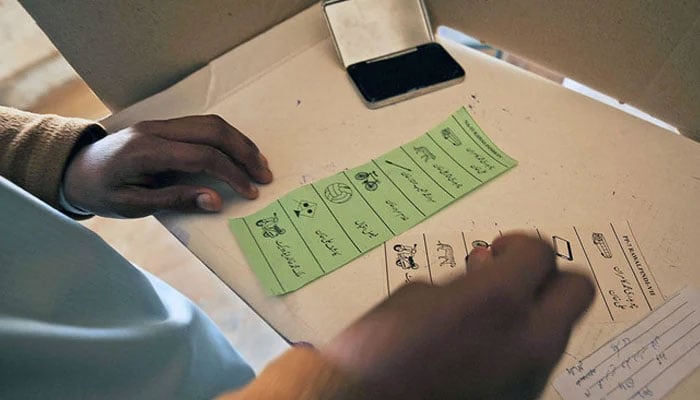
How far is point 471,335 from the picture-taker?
0.29m

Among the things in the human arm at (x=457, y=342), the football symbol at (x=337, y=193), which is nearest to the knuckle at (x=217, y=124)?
the football symbol at (x=337, y=193)

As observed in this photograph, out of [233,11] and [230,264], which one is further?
[233,11]

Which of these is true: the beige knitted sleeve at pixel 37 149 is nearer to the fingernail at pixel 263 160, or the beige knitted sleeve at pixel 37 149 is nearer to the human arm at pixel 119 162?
the human arm at pixel 119 162

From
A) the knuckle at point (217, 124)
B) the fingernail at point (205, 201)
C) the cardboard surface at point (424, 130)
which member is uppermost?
the knuckle at point (217, 124)

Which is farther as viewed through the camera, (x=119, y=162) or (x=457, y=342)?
(x=119, y=162)

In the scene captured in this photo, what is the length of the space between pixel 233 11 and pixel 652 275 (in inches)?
17.6

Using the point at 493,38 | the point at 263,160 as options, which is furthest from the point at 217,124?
the point at 493,38

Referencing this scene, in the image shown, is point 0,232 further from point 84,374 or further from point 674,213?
point 674,213

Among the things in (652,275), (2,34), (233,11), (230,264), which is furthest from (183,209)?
(2,34)

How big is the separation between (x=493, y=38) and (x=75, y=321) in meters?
0.46

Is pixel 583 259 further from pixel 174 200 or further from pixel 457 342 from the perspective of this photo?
pixel 174 200

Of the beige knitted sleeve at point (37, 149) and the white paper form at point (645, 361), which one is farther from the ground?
the beige knitted sleeve at point (37, 149)

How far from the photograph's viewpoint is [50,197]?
0.43m

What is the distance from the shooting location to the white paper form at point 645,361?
329 millimetres
